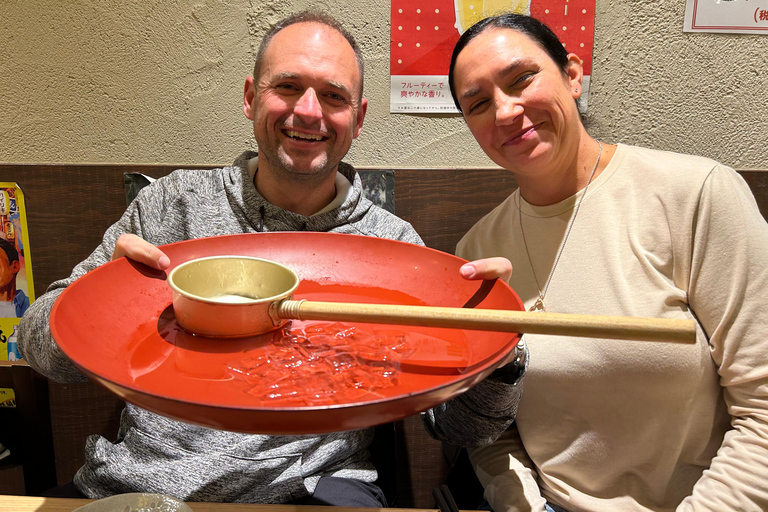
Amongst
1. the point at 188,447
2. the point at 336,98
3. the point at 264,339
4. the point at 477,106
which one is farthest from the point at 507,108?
the point at 188,447

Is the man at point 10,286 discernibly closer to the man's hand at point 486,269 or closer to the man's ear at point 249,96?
the man's ear at point 249,96

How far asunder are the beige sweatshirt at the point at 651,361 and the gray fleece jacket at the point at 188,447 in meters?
0.46

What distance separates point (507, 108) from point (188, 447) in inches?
44.7

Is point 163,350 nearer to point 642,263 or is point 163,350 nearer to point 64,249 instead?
point 642,263

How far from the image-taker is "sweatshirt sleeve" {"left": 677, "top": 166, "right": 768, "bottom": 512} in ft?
3.58

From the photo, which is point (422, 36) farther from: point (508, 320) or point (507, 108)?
point (508, 320)

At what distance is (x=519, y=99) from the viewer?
4.22 feet

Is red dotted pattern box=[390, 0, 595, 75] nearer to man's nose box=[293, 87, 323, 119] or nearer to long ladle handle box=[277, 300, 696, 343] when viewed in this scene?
man's nose box=[293, 87, 323, 119]

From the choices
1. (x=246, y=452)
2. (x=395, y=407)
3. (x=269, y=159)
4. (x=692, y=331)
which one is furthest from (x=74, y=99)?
(x=692, y=331)

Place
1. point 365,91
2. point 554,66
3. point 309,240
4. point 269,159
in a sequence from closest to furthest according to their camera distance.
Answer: point 309,240
point 554,66
point 269,159
point 365,91

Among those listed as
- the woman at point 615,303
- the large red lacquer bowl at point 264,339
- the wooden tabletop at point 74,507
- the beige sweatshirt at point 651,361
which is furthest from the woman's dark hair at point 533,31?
the wooden tabletop at point 74,507

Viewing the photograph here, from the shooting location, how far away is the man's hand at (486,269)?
0.96 meters

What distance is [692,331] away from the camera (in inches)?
25.8

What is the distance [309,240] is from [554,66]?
2.54ft
